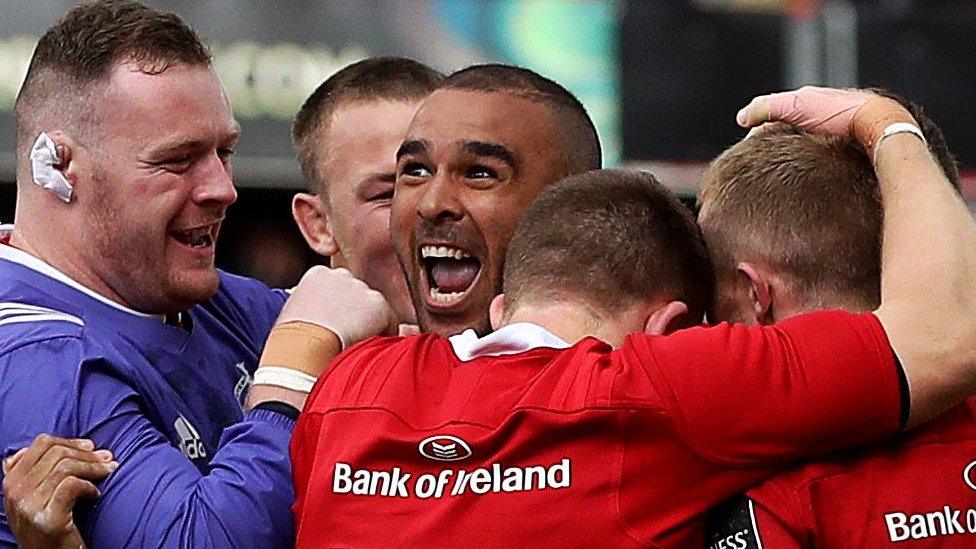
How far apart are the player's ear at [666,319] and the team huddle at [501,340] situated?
12 millimetres

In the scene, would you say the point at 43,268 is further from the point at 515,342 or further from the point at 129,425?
the point at 515,342

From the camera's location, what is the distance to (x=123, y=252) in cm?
366

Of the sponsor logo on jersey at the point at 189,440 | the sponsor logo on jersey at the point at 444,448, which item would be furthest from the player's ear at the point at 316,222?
the sponsor logo on jersey at the point at 444,448

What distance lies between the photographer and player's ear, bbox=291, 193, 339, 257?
14.6 ft

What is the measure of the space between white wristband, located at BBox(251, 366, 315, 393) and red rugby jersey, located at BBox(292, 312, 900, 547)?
0.36m

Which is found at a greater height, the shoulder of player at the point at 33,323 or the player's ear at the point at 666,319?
the player's ear at the point at 666,319

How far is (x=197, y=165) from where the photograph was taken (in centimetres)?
368

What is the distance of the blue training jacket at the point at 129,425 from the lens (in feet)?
10.3

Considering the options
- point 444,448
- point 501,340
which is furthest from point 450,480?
point 501,340

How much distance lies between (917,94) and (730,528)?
6809 millimetres


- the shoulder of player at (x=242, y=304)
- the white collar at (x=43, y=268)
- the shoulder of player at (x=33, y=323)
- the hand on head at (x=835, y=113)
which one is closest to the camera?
the hand on head at (x=835, y=113)

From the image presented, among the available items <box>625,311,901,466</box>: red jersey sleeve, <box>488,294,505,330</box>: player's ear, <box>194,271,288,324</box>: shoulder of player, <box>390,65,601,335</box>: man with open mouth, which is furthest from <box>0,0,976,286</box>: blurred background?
<box>625,311,901,466</box>: red jersey sleeve

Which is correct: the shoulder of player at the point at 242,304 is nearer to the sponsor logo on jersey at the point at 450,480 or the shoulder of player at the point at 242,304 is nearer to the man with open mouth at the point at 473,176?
the man with open mouth at the point at 473,176

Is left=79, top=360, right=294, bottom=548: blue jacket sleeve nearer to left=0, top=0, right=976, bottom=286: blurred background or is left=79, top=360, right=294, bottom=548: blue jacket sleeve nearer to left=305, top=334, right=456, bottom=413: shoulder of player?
left=305, top=334, right=456, bottom=413: shoulder of player
